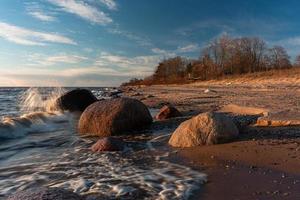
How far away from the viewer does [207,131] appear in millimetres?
8359

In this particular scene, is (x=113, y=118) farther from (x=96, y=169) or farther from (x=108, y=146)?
(x=96, y=169)

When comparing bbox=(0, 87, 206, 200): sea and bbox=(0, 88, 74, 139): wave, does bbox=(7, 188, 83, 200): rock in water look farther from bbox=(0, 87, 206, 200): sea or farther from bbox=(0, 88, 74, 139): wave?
bbox=(0, 88, 74, 139): wave

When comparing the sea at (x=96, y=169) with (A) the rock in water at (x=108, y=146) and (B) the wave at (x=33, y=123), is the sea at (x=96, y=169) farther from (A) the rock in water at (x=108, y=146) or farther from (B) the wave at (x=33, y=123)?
(B) the wave at (x=33, y=123)

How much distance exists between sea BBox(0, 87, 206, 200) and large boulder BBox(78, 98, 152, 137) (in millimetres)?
534

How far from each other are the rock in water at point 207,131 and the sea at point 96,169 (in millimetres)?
651

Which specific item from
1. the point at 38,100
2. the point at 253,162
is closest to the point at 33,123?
the point at 253,162

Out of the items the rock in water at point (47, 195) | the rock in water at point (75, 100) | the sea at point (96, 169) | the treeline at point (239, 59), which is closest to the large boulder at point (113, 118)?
the sea at point (96, 169)

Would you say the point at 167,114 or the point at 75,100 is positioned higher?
the point at 75,100

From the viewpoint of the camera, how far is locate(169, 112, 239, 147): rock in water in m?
8.27

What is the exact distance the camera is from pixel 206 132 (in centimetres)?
834

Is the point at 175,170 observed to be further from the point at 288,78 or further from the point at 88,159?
the point at 288,78

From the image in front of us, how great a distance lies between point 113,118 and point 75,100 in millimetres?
8204

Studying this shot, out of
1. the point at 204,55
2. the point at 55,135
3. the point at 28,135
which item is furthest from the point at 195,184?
the point at 204,55

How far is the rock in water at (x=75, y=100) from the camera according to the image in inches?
758
